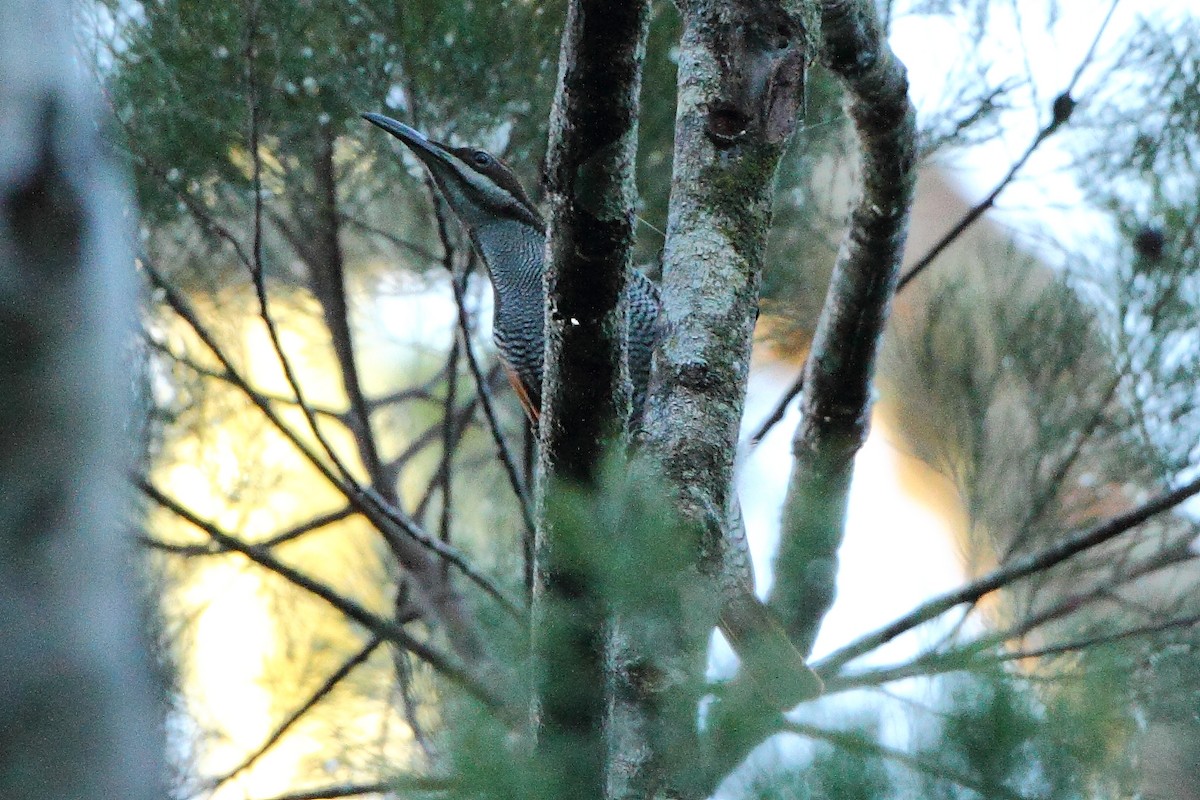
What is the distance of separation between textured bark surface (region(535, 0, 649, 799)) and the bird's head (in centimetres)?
121

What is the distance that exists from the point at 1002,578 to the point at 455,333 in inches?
55.1

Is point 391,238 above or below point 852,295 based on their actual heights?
above

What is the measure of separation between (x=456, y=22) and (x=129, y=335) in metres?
1.93

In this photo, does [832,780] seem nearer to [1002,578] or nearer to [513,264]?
[1002,578]

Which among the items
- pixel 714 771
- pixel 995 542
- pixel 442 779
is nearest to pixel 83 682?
pixel 442 779

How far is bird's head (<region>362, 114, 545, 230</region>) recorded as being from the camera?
7.80ft

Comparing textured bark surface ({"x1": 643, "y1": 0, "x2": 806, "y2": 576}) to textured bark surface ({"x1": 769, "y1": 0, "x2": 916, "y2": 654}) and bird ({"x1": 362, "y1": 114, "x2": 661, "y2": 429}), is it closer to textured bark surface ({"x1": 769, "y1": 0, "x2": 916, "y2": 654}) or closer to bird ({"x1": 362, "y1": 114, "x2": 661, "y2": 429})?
textured bark surface ({"x1": 769, "y1": 0, "x2": 916, "y2": 654})

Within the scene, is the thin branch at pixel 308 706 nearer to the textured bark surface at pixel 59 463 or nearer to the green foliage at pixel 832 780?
the green foliage at pixel 832 780

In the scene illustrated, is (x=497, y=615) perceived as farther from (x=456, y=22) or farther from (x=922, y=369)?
(x=922, y=369)

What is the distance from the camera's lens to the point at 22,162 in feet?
1.78

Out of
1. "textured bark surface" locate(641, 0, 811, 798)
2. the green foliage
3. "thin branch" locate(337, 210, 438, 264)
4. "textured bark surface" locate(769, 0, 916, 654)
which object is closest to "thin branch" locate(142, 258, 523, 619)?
"textured bark surface" locate(641, 0, 811, 798)

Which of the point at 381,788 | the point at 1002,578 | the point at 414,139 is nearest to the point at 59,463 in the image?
the point at 381,788

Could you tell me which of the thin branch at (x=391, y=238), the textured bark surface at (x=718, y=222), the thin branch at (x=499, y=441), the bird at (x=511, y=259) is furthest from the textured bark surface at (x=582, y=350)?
the thin branch at (x=391, y=238)

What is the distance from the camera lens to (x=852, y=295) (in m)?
2.01
